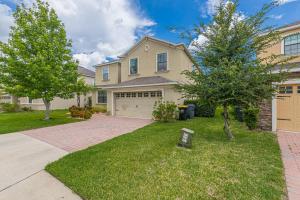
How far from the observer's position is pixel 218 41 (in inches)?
252

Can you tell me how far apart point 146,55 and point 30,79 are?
9.58 metres

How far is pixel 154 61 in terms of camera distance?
49.4ft

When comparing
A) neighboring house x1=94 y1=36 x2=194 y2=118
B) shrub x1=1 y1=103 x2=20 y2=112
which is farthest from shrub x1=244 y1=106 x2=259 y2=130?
shrub x1=1 y1=103 x2=20 y2=112

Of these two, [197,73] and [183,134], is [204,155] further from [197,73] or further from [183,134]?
[197,73]

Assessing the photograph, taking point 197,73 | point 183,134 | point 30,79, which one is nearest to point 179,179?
point 183,134

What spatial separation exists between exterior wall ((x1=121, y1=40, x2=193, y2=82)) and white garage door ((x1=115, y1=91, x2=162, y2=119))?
7.60ft

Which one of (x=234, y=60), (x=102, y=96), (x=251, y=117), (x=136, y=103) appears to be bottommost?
(x=251, y=117)

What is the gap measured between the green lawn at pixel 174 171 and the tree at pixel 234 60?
1986mm

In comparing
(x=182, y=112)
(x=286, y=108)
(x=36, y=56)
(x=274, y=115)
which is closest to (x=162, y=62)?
(x=182, y=112)

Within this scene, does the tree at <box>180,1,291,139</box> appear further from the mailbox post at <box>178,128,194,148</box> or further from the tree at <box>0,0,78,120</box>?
the tree at <box>0,0,78,120</box>

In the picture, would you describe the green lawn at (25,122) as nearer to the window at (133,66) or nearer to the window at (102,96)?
the window at (102,96)

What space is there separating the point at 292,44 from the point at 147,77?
10536mm

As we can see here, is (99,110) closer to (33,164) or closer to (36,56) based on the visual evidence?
(36,56)

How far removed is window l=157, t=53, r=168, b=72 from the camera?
14453 millimetres
